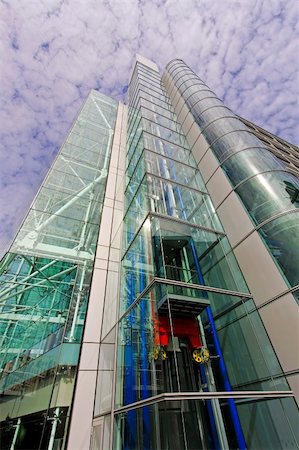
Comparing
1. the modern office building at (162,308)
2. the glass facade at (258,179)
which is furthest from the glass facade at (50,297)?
the glass facade at (258,179)

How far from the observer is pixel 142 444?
14.7ft

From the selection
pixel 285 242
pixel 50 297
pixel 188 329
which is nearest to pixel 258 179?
pixel 285 242

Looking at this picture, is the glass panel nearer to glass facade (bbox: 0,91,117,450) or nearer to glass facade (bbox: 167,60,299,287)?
glass facade (bbox: 167,60,299,287)

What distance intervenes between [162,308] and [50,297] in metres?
7.99

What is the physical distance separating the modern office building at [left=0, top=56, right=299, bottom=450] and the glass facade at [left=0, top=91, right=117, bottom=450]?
57mm

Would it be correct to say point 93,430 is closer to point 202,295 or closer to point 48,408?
point 48,408

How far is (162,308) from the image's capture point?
219 inches

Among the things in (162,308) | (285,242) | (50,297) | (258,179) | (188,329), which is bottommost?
(188,329)

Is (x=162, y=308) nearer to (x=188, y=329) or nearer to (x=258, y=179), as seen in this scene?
(x=188, y=329)

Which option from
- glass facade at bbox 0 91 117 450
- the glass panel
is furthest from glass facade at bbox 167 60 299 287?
glass facade at bbox 0 91 117 450

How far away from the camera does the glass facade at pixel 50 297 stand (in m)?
6.60

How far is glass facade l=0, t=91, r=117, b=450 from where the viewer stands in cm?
660

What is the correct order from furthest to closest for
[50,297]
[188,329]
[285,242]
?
[50,297] < [285,242] < [188,329]

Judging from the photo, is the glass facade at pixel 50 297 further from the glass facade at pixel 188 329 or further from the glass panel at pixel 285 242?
the glass panel at pixel 285 242
